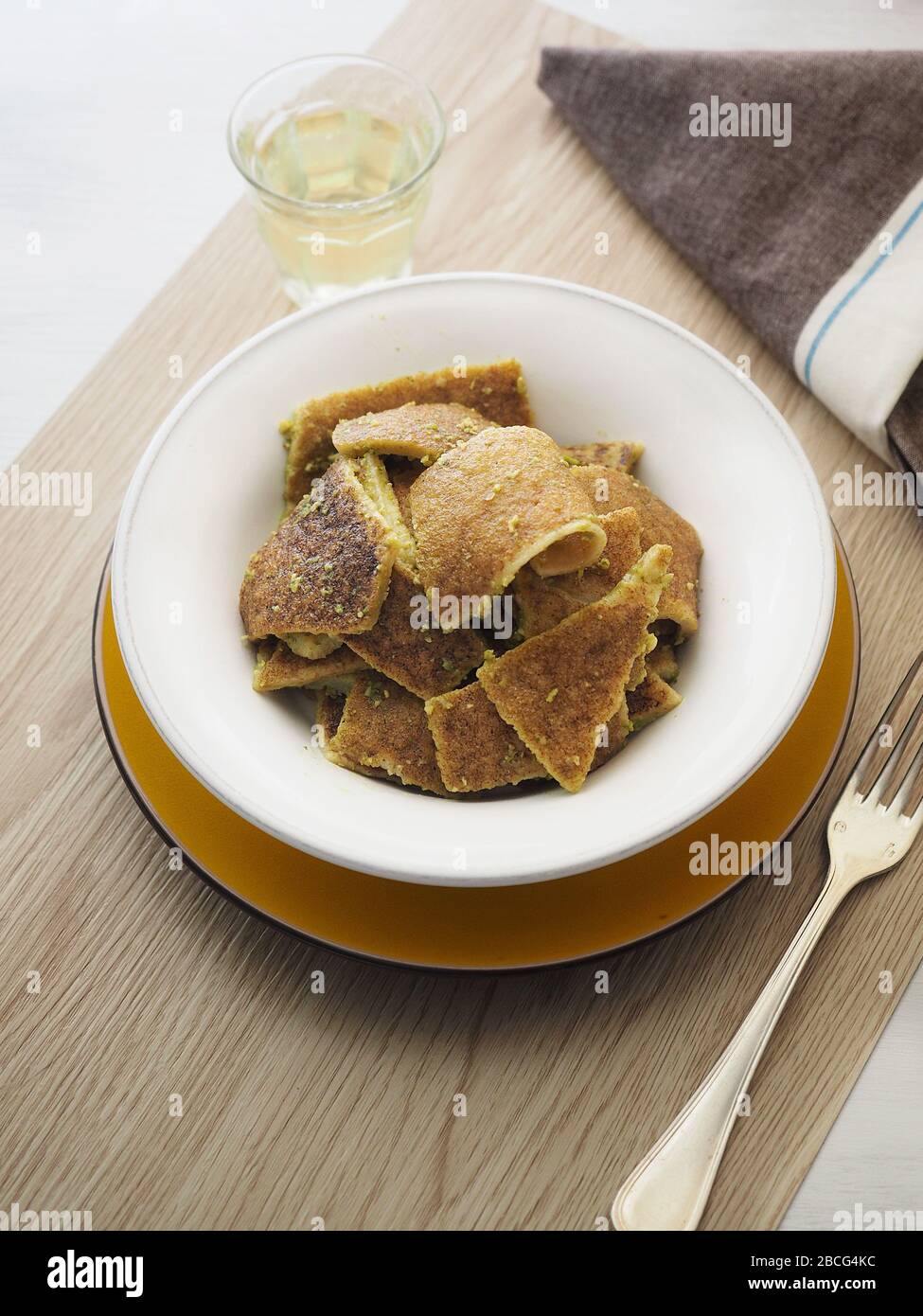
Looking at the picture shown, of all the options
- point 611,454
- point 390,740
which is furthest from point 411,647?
point 611,454

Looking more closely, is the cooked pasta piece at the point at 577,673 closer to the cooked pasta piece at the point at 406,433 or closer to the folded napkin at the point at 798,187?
the cooked pasta piece at the point at 406,433

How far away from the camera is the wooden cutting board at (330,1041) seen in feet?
3.99

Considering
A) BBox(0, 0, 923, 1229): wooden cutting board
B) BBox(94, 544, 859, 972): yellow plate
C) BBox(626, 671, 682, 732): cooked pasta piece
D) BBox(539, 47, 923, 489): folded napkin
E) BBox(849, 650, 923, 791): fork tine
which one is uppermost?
BBox(539, 47, 923, 489): folded napkin

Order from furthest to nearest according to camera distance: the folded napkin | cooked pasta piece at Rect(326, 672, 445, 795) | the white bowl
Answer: the folded napkin → cooked pasta piece at Rect(326, 672, 445, 795) → the white bowl

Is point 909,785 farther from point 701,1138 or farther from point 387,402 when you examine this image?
point 387,402

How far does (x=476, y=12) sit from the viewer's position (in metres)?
1.97

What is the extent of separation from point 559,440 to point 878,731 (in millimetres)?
555

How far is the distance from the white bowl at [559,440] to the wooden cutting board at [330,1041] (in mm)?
239

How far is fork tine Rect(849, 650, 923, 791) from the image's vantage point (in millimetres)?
1384

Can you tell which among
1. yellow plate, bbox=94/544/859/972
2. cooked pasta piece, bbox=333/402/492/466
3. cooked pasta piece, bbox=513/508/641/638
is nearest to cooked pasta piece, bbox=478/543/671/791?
cooked pasta piece, bbox=513/508/641/638

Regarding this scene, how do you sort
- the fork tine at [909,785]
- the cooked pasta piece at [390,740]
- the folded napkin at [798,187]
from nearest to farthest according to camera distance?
the cooked pasta piece at [390,740], the fork tine at [909,785], the folded napkin at [798,187]

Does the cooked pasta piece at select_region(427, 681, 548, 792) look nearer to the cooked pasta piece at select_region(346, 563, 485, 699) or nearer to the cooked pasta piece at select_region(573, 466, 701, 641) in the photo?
the cooked pasta piece at select_region(346, 563, 485, 699)

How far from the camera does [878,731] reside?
140 cm

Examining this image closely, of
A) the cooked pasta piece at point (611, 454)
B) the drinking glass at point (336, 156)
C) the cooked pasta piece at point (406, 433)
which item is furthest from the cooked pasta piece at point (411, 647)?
the drinking glass at point (336, 156)
